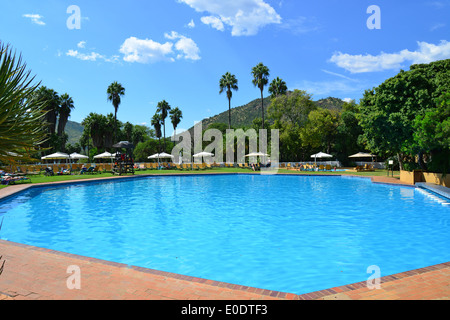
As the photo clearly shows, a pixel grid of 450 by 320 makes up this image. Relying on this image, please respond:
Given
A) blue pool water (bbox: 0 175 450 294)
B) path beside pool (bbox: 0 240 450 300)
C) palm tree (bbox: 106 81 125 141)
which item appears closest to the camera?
path beside pool (bbox: 0 240 450 300)

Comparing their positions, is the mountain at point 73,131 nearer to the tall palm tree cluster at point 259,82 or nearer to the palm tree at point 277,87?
the tall palm tree cluster at point 259,82

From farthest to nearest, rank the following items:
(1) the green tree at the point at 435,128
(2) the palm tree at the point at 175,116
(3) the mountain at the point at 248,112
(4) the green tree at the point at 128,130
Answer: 1. (3) the mountain at the point at 248,112
2. (4) the green tree at the point at 128,130
3. (2) the palm tree at the point at 175,116
4. (1) the green tree at the point at 435,128

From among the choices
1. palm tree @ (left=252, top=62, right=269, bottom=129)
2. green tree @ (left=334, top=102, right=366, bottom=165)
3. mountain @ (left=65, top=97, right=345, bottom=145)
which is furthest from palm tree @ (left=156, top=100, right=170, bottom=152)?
mountain @ (left=65, top=97, right=345, bottom=145)

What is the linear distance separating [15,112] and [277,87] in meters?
49.1

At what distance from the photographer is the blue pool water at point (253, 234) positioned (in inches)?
245

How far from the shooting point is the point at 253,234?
8.63 metres

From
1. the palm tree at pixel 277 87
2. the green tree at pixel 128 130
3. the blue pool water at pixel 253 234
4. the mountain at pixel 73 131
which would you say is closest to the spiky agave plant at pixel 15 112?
the blue pool water at pixel 253 234

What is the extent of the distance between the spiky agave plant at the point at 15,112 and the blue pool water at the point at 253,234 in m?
4.28

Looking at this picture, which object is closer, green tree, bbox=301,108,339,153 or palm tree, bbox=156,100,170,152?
green tree, bbox=301,108,339,153

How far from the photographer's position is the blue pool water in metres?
6.23

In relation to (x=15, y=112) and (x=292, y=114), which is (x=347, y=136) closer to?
(x=292, y=114)

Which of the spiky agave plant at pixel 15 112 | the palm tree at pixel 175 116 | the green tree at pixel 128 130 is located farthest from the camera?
the green tree at pixel 128 130

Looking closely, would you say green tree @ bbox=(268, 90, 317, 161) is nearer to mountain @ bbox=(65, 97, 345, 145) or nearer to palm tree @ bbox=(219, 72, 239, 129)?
palm tree @ bbox=(219, 72, 239, 129)

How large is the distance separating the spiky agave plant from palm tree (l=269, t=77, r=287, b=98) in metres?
48.4
